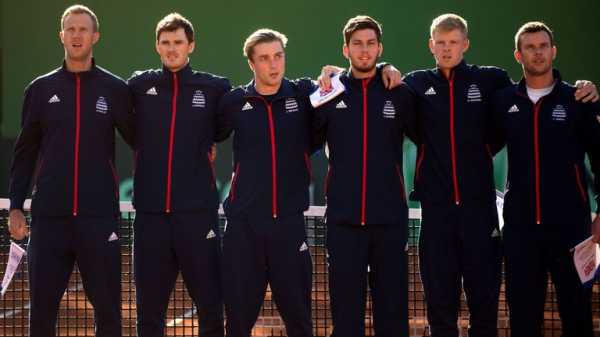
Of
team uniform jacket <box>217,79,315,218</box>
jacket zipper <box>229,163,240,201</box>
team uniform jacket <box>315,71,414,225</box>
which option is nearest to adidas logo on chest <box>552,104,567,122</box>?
team uniform jacket <box>315,71,414,225</box>

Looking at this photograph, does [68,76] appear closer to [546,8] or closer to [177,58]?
[177,58]

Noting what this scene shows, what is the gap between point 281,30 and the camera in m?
11.2

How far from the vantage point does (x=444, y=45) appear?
4.76 meters

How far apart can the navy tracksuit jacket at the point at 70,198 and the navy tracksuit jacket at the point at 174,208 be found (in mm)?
155

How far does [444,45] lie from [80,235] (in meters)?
2.21

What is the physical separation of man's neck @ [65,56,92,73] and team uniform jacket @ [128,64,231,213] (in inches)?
11.2

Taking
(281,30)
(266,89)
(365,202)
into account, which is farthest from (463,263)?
(281,30)

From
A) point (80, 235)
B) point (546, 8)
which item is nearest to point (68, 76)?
point (80, 235)

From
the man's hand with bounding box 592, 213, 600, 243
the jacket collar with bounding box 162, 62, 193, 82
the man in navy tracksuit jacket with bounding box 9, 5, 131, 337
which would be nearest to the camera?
the man's hand with bounding box 592, 213, 600, 243

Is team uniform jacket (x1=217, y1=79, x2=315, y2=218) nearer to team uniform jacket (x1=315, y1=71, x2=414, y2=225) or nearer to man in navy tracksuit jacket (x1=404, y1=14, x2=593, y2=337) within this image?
team uniform jacket (x1=315, y1=71, x2=414, y2=225)

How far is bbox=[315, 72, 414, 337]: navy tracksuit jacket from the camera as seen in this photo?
4.64 metres

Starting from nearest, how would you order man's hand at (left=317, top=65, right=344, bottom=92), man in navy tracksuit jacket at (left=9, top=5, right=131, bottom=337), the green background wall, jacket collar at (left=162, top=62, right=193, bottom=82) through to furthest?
man in navy tracksuit jacket at (left=9, top=5, right=131, bottom=337)
man's hand at (left=317, top=65, right=344, bottom=92)
jacket collar at (left=162, top=62, right=193, bottom=82)
the green background wall

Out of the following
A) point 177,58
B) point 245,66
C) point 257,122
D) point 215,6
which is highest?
point 215,6

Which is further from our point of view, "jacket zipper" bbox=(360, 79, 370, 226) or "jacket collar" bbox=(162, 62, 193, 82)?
"jacket collar" bbox=(162, 62, 193, 82)
